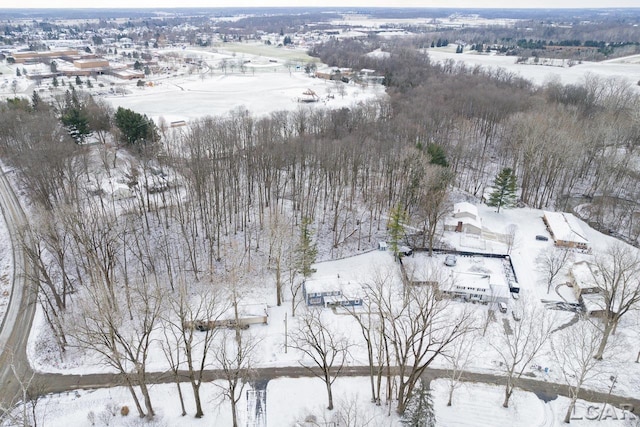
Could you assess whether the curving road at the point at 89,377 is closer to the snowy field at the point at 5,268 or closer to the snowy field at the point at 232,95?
the snowy field at the point at 5,268

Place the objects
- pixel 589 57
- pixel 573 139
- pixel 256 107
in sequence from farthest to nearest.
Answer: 1. pixel 589 57
2. pixel 256 107
3. pixel 573 139

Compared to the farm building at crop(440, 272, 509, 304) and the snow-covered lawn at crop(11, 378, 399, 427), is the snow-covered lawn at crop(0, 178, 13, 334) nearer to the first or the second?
the snow-covered lawn at crop(11, 378, 399, 427)

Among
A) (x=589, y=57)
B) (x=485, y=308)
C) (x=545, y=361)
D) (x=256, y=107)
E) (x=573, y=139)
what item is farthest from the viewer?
(x=589, y=57)

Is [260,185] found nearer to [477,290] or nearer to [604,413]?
[477,290]

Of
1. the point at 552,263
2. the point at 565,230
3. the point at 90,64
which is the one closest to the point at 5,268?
the point at 552,263

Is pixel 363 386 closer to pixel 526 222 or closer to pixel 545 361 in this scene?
pixel 545 361

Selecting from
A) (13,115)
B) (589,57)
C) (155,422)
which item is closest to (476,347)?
(155,422)
